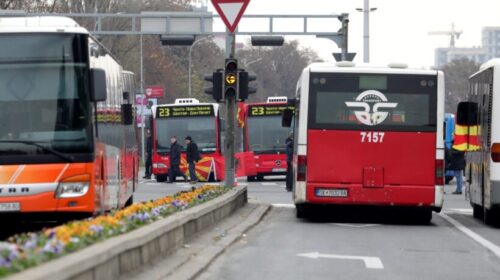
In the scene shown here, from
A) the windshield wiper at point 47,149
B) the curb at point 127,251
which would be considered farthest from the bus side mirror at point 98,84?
the curb at point 127,251

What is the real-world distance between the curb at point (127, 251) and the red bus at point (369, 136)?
13.5 ft

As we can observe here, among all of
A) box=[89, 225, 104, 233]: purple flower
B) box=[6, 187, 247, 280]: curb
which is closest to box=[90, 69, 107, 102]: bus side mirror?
box=[6, 187, 247, 280]: curb

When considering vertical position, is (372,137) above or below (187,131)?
above

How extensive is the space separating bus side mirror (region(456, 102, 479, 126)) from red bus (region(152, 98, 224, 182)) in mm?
25842

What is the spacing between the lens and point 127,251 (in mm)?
11602

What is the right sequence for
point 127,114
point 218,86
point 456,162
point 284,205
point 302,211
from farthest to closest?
1. point 456,162
2. point 284,205
3. point 218,86
4. point 127,114
5. point 302,211

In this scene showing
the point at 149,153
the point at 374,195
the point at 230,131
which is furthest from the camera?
the point at 149,153

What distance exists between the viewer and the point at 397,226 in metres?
22.5

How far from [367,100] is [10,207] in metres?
7.97

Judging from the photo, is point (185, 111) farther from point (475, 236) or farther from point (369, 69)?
point (475, 236)

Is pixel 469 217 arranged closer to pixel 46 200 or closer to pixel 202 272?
pixel 46 200

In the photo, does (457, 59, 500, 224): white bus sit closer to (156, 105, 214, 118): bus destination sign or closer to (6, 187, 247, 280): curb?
(6, 187, 247, 280): curb

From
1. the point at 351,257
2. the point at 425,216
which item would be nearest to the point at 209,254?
the point at 351,257

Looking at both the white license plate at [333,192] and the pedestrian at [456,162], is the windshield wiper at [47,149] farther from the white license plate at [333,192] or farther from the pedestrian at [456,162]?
the pedestrian at [456,162]
